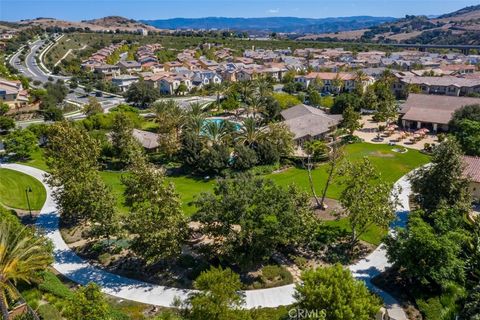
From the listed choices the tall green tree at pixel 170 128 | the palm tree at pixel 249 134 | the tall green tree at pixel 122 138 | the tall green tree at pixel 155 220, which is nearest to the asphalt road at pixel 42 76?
the tall green tree at pixel 170 128

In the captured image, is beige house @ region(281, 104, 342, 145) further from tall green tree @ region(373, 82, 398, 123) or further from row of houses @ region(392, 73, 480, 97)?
row of houses @ region(392, 73, 480, 97)

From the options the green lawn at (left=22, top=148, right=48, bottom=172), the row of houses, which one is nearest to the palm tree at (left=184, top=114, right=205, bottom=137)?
the green lawn at (left=22, top=148, right=48, bottom=172)

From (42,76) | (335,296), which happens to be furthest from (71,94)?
(335,296)

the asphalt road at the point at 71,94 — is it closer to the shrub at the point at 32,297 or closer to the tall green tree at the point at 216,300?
the shrub at the point at 32,297

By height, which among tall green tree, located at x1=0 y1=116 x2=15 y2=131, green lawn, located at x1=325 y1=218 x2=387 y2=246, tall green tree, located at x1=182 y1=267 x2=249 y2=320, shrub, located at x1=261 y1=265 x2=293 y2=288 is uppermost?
tall green tree, located at x1=182 y1=267 x2=249 y2=320

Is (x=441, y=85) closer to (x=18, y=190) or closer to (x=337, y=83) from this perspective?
(x=337, y=83)
